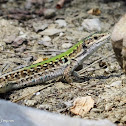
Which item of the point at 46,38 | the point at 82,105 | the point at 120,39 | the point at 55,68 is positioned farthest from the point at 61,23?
the point at 120,39

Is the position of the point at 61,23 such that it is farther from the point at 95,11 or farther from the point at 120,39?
the point at 120,39

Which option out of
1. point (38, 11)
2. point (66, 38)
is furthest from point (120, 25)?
point (38, 11)

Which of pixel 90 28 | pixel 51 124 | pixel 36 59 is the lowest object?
pixel 51 124

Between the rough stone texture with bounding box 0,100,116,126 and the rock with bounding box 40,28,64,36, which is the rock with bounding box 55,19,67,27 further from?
the rough stone texture with bounding box 0,100,116,126

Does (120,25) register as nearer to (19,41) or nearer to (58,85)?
(58,85)

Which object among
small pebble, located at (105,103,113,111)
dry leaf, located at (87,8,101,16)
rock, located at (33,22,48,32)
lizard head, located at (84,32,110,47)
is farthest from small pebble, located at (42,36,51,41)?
small pebble, located at (105,103,113,111)

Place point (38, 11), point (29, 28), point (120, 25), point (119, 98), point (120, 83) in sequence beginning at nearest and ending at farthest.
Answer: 1. point (120, 25)
2. point (119, 98)
3. point (120, 83)
4. point (29, 28)
5. point (38, 11)
